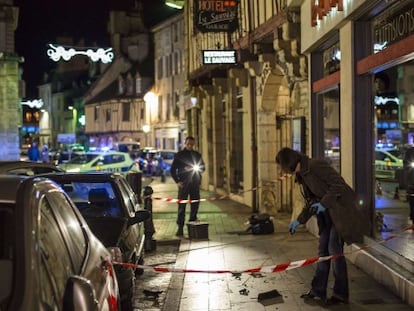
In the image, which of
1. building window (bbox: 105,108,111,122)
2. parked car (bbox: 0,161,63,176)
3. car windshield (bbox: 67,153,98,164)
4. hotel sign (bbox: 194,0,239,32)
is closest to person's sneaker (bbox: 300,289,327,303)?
parked car (bbox: 0,161,63,176)

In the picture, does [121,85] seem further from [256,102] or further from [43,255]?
[43,255]

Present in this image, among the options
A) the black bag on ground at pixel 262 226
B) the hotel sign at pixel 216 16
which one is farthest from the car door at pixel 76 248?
the hotel sign at pixel 216 16

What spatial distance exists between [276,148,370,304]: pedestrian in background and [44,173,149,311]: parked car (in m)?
1.79

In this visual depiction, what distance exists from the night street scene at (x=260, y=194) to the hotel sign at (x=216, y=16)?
3cm

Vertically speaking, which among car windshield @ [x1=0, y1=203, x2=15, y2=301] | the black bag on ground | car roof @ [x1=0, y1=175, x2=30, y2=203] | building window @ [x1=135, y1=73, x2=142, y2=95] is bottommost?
the black bag on ground

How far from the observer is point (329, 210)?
6.48 m

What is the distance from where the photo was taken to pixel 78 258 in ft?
11.7

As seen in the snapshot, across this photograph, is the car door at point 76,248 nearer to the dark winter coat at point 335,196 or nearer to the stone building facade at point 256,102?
the dark winter coat at point 335,196

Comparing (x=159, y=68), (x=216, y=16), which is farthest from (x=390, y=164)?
(x=159, y=68)

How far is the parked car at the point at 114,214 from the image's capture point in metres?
6.63

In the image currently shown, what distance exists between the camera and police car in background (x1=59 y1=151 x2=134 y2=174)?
75.9ft

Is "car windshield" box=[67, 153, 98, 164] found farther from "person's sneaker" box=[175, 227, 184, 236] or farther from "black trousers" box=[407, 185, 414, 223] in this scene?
"black trousers" box=[407, 185, 414, 223]

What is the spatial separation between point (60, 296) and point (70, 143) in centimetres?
6041

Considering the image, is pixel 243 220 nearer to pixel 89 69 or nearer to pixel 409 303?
A: pixel 409 303
